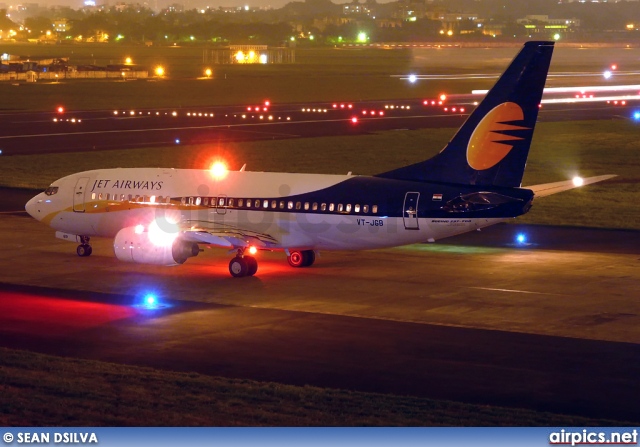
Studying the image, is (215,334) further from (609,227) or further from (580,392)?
(609,227)

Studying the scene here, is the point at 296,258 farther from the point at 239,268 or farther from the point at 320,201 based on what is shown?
the point at 320,201

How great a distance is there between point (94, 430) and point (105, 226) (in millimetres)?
24280

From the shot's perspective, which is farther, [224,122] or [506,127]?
[224,122]

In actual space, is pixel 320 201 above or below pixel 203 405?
above

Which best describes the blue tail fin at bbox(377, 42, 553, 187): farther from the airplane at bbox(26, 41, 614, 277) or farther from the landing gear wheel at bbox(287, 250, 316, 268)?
the landing gear wheel at bbox(287, 250, 316, 268)

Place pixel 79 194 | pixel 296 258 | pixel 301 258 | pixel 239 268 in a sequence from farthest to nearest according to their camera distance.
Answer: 1. pixel 79 194
2. pixel 296 258
3. pixel 301 258
4. pixel 239 268

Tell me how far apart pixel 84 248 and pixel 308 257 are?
9.79 meters

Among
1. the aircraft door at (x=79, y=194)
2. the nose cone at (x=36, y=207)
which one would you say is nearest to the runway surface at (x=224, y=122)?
the nose cone at (x=36, y=207)

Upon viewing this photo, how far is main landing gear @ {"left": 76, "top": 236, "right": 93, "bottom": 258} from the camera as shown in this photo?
44469mm

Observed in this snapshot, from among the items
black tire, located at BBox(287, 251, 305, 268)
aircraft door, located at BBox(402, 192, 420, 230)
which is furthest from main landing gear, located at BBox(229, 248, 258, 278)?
aircraft door, located at BBox(402, 192, 420, 230)

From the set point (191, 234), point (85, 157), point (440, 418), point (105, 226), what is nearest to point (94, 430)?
point (440, 418)

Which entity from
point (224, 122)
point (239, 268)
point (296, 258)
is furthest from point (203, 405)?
point (224, 122)

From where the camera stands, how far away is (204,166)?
237ft

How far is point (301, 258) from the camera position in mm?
41500
